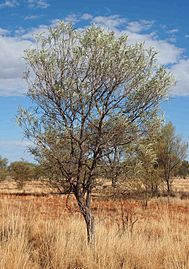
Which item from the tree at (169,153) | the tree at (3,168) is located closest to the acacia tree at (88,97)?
the tree at (169,153)

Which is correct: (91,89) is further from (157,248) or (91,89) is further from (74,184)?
(157,248)

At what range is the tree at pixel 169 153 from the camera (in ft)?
119

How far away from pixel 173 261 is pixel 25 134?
3.91 m

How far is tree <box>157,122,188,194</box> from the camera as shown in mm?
36169

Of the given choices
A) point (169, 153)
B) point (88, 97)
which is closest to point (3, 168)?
point (169, 153)

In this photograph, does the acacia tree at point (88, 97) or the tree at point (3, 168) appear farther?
the tree at point (3, 168)

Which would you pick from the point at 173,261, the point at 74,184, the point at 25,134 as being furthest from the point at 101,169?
the point at 173,261

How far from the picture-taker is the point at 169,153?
36500 mm

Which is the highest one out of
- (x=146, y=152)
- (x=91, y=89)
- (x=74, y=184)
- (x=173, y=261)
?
(x=91, y=89)

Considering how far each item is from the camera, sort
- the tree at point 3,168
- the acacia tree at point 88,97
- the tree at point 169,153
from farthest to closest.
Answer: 1. the tree at point 3,168
2. the tree at point 169,153
3. the acacia tree at point 88,97

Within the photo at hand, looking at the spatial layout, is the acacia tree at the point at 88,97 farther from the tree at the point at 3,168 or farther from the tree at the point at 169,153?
the tree at the point at 3,168

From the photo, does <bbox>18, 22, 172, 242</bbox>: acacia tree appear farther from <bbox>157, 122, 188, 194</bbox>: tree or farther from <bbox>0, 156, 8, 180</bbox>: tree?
<bbox>0, 156, 8, 180</bbox>: tree

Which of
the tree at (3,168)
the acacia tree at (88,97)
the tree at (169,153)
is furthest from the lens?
the tree at (3,168)

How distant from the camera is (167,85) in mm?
8734
